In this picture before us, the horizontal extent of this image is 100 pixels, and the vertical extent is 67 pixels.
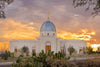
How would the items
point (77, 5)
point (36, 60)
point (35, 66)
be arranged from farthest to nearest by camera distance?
point (77, 5) → point (36, 60) → point (35, 66)

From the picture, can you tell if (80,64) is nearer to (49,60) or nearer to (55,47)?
(49,60)

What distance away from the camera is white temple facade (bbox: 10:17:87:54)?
47.2 metres

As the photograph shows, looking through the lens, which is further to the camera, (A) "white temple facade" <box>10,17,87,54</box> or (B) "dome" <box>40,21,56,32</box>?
(B) "dome" <box>40,21,56,32</box>

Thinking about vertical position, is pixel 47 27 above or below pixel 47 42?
above

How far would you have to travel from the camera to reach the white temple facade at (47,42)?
4722 centimetres

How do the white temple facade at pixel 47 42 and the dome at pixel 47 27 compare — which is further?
the dome at pixel 47 27

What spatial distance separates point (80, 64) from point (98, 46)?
38754 mm

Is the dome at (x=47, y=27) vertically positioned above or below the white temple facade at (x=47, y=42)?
above

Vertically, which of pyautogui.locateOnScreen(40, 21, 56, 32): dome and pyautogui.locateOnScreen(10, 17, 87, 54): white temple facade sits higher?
pyautogui.locateOnScreen(40, 21, 56, 32): dome

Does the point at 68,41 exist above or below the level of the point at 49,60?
above

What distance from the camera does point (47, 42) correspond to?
47625 millimetres

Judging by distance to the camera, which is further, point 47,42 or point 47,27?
point 47,27

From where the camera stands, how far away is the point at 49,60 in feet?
41.1

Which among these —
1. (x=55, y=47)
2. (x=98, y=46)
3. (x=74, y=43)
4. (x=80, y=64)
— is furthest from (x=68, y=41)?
(x=80, y=64)
